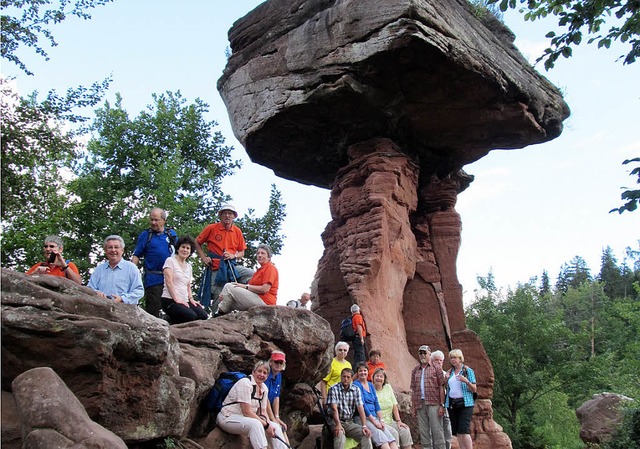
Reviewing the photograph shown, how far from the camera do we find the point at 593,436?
665 inches

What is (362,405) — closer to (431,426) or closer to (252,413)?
(431,426)

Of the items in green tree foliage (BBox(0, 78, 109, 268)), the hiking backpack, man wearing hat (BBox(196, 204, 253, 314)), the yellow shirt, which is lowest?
Answer: the hiking backpack

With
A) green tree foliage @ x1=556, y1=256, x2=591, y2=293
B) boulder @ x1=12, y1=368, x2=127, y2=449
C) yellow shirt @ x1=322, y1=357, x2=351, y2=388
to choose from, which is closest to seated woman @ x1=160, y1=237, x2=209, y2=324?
yellow shirt @ x1=322, y1=357, x2=351, y2=388

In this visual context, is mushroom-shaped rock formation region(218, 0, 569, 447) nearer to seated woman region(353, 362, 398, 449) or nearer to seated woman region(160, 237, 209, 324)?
seated woman region(353, 362, 398, 449)

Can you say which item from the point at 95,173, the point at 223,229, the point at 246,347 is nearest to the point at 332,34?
the point at 223,229

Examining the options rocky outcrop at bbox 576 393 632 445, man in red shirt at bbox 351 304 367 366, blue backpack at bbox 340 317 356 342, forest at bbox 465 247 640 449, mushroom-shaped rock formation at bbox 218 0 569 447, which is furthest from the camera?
forest at bbox 465 247 640 449

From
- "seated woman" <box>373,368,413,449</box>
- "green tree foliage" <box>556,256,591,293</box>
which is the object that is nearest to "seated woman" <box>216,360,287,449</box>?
"seated woman" <box>373,368,413,449</box>

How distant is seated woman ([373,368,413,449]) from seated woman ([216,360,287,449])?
2.52 m

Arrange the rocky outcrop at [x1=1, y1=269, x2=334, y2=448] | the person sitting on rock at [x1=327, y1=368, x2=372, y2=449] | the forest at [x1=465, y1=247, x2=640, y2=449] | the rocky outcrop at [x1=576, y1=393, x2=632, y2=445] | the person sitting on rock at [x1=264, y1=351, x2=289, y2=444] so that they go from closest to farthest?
the rocky outcrop at [x1=1, y1=269, x2=334, y2=448] → the person sitting on rock at [x1=264, y1=351, x2=289, y2=444] → the person sitting on rock at [x1=327, y1=368, x2=372, y2=449] → the rocky outcrop at [x1=576, y1=393, x2=632, y2=445] → the forest at [x1=465, y1=247, x2=640, y2=449]

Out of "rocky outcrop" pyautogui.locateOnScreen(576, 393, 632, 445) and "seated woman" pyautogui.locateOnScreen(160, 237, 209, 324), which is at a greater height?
"seated woman" pyautogui.locateOnScreen(160, 237, 209, 324)

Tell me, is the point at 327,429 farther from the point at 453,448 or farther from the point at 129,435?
the point at 453,448

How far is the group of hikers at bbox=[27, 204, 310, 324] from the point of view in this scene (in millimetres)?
6910

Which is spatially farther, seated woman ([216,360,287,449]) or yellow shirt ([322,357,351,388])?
yellow shirt ([322,357,351,388])

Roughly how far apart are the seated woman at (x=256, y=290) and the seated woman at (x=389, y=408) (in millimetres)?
1957
